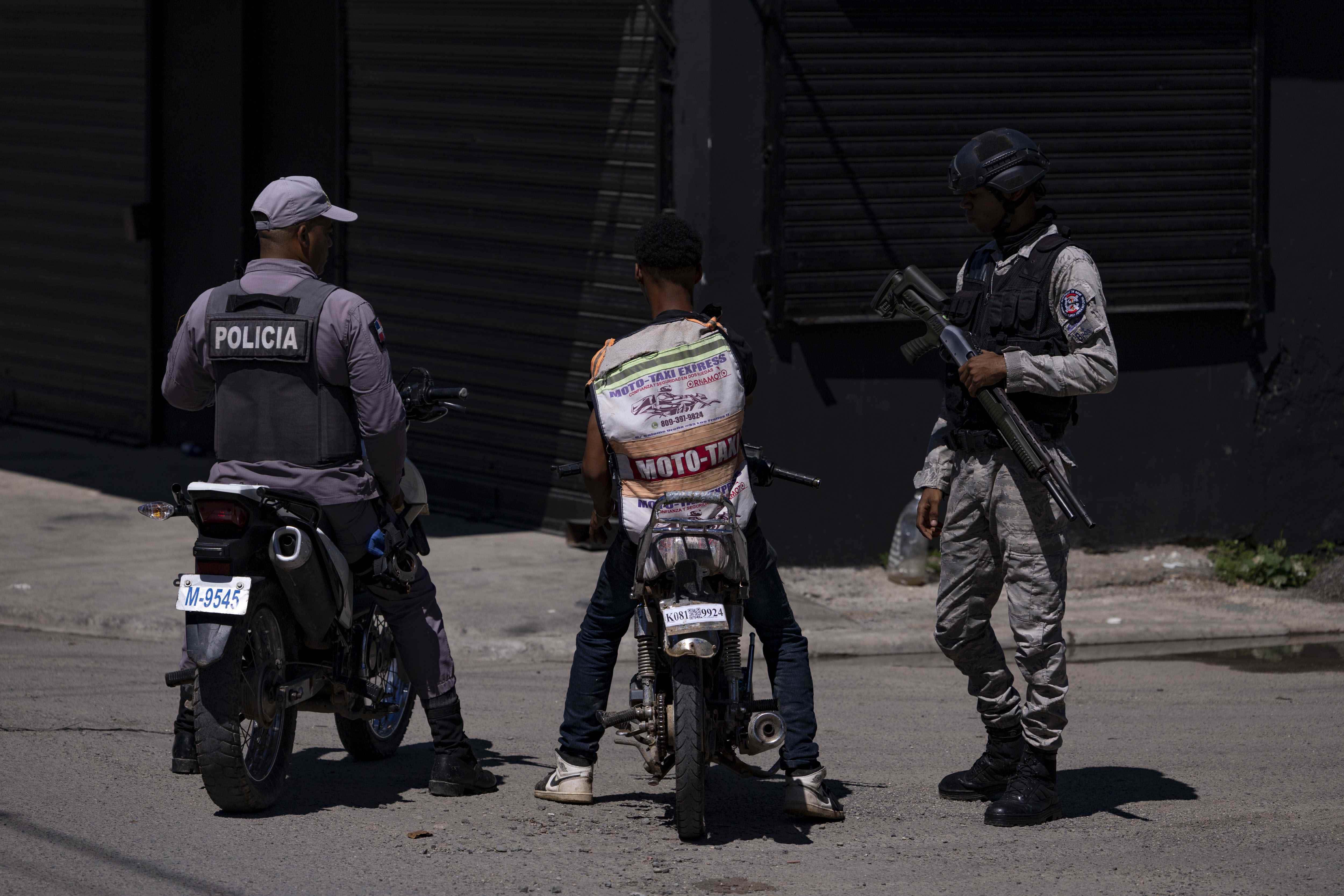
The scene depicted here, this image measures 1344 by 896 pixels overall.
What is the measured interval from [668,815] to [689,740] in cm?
62

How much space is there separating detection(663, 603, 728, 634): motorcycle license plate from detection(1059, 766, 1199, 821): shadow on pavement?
149 centimetres

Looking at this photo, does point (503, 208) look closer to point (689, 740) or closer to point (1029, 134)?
point (1029, 134)

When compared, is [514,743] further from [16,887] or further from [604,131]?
[604,131]

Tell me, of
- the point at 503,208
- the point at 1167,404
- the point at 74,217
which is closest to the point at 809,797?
the point at 1167,404

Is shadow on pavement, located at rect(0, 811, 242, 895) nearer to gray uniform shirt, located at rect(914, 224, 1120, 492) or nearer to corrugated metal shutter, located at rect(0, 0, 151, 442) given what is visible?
gray uniform shirt, located at rect(914, 224, 1120, 492)

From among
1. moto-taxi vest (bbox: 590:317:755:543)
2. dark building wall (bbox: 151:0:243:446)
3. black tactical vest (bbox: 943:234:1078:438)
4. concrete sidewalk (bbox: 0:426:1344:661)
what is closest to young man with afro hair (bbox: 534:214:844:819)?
moto-taxi vest (bbox: 590:317:755:543)

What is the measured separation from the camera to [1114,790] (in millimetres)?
5938

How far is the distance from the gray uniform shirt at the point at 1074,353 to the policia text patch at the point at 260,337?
2259mm

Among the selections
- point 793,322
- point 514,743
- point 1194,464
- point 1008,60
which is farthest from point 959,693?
point 1008,60

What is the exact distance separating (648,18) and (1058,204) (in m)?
2.69

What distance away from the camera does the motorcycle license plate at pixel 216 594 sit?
505 cm

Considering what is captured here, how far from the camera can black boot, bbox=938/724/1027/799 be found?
18.8ft

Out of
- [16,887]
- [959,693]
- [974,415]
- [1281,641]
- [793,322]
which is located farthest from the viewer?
[793,322]

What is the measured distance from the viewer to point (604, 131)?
10.3 metres
